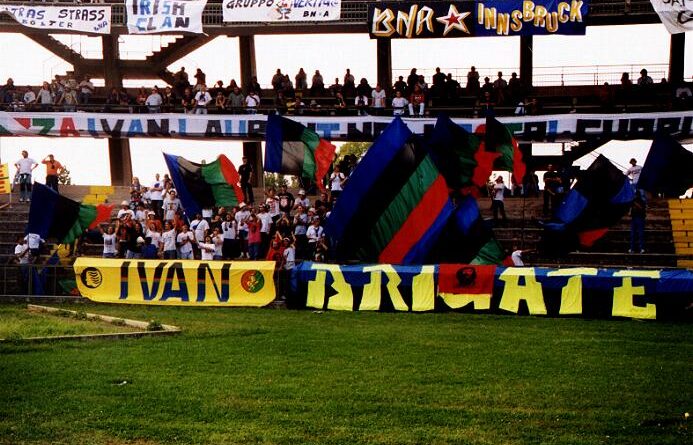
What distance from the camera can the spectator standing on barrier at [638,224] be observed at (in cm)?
2814

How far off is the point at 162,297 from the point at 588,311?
30.6ft

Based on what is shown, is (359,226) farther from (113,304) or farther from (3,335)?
(3,335)

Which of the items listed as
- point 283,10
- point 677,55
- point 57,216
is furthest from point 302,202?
point 677,55

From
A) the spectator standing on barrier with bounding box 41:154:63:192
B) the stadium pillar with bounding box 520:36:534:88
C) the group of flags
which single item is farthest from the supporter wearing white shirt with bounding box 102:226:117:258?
the stadium pillar with bounding box 520:36:534:88

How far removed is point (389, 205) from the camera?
2567cm

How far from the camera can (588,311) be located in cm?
2245

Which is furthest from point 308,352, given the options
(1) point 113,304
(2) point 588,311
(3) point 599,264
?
(3) point 599,264

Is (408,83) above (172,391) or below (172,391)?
above

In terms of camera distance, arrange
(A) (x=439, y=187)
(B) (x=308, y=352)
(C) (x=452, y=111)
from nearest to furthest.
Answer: (B) (x=308, y=352)
(A) (x=439, y=187)
(C) (x=452, y=111)

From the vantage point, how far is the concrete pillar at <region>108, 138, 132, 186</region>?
42.6m

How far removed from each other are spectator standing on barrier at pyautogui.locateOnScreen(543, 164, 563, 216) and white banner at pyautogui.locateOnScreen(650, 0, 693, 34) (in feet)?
20.5

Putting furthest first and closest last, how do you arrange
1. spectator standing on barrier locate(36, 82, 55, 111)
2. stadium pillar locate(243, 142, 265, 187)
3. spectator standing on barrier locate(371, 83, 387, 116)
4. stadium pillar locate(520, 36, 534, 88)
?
stadium pillar locate(243, 142, 265, 187) < stadium pillar locate(520, 36, 534, 88) < spectator standing on barrier locate(36, 82, 55, 111) < spectator standing on barrier locate(371, 83, 387, 116)

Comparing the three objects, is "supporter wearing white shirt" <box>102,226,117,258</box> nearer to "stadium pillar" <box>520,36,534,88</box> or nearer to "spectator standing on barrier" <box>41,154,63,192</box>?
"spectator standing on barrier" <box>41,154,63,192</box>

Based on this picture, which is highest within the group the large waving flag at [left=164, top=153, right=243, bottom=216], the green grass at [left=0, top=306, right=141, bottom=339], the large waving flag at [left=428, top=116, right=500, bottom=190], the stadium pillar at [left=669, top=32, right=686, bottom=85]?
the stadium pillar at [left=669, top=32, right=686, bottom=85]
